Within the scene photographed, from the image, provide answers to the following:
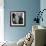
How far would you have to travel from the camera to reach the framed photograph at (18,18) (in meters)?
5.54

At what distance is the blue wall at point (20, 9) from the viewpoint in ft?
18.2

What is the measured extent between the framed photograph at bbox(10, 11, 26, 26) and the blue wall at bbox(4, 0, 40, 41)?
0.40 feet

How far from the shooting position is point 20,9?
554 centimetres

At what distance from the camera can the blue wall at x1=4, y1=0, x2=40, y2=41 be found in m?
5.54

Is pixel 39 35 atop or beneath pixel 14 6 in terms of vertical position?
beneath

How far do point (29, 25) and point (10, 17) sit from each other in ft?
2.75

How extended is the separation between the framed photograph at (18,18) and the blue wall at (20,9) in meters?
0.12

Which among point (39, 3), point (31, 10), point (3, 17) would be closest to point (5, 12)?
point (3, 17)

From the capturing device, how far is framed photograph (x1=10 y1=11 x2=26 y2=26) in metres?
5.54

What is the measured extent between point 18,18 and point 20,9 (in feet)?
1.23

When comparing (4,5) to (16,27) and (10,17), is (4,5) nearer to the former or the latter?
(10,17)

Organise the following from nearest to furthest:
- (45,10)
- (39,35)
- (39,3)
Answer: (39,35)
(45,10)
(39,3)

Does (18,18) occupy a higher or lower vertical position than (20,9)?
lower

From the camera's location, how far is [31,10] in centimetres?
555
